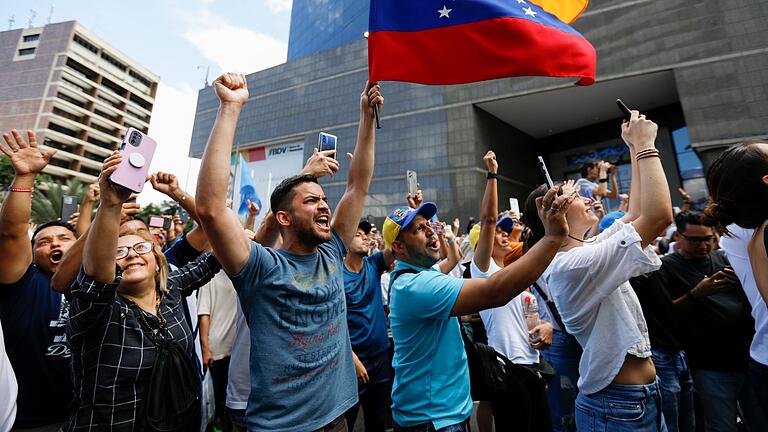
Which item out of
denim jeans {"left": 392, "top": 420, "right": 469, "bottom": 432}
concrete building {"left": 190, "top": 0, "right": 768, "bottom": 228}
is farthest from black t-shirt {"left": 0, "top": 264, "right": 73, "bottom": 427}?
concrete building {"left": 190, "top": 0, "right": 768, "bottom": 228}

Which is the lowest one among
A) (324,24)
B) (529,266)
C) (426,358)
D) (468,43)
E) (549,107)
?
(426,358)

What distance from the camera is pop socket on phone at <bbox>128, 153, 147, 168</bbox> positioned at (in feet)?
5.04

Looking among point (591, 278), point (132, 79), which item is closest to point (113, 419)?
point (591, 278)

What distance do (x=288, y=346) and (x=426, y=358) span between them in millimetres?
735

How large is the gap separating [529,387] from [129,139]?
299 cm

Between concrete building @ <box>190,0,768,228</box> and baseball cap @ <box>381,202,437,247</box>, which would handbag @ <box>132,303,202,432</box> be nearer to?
baseball cap @ <box>381,202,437,247</box>

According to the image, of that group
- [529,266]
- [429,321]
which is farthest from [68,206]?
[529,266]

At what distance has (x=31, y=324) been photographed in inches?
84.7

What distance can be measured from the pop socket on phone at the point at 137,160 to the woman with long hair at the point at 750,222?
2.69m

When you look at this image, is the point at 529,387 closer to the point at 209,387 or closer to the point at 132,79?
the point at 209,387

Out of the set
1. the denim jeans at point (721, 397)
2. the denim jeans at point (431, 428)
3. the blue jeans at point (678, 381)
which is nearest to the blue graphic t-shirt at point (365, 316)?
the denim jeans at point (431, 428)

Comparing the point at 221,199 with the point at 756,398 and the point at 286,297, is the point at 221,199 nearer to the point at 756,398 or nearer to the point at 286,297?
the point at 286,297

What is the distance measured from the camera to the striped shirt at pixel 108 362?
5.26 feet

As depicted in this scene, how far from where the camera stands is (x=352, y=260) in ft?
11.5
